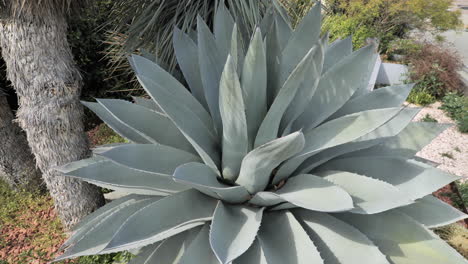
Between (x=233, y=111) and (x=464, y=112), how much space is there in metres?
5.65

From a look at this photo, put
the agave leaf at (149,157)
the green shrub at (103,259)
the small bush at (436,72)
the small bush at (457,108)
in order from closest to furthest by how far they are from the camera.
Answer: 1. the agave leaf at (149,157)
2. the green shrub at (103,259)
3. the small bush at (457,108)
4. the small bush at (436,72)

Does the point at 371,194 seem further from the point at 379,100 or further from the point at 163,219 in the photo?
the point at 163,219

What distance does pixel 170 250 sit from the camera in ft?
3.56

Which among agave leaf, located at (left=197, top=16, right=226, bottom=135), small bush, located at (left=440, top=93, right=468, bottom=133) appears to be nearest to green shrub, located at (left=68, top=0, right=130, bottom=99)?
agave leaf, located at (left=197, top=16, right=226, bottom=135)

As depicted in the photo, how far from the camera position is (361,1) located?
299 inches

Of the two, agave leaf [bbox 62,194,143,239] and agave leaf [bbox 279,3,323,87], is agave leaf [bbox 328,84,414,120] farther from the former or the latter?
agave leaf [bbox 62,194,143,239]

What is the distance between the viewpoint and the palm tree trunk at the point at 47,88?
6.25ft

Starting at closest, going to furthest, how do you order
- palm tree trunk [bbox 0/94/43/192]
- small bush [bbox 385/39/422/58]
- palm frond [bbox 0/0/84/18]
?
palm frond [bbox 0/0/84/18]
palm tree trunk [bbox 0/94/43/192]
small bush [bbox 385/39/422/58]

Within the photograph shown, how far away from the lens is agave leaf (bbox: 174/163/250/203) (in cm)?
90

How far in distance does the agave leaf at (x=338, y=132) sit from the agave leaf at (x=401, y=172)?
170 mm

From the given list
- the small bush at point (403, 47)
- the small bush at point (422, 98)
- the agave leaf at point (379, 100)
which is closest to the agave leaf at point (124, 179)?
the agave leaf at point (379, 100)

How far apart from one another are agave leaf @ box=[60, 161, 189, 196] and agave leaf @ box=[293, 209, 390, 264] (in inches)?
17.6

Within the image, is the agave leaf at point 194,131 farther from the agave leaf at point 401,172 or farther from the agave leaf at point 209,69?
the agave leaf at point 401,172

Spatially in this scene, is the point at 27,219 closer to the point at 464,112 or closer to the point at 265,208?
the point at 265,208
